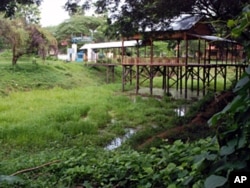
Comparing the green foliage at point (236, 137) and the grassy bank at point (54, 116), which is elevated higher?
the green foliage at point (236, 137)

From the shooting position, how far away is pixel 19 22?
20.9 meters

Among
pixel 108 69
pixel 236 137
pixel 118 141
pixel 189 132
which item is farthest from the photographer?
pixel 108 69

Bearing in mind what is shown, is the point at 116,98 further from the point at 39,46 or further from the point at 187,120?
the point at 39,46

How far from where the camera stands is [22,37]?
2006 centimetres

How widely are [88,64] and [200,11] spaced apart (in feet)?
53.8

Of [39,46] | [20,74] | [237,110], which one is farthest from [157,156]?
[39,46]

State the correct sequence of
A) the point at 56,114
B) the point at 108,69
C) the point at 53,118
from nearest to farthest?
the point at 53,118 < the point at 56,114 < the point at 108,69

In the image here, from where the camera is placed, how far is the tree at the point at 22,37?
64.5ft

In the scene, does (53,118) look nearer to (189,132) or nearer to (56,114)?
(56,114)

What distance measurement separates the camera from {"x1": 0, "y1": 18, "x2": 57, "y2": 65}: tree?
19656 millimetres

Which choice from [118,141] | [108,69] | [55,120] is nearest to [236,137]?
[118,141]

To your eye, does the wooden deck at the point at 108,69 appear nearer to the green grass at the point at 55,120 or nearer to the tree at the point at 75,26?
the green grass at the point at 55,120

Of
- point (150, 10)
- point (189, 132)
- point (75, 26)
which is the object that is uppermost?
point (75, 26)

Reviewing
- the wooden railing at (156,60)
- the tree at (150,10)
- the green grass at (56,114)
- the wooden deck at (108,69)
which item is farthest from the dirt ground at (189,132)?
the wooden deck at (108,69)
